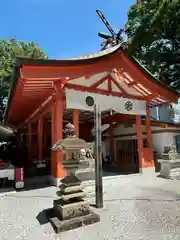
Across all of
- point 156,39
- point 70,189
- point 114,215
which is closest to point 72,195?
point 70,189

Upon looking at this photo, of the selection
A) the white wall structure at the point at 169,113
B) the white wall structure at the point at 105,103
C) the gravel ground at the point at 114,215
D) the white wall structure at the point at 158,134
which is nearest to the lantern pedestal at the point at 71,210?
the gravel ground at the point at 114,215

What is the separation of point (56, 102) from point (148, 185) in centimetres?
481

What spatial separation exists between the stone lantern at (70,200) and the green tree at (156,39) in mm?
10505

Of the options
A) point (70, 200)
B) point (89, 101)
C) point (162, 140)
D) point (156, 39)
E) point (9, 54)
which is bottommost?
point (70, 200)

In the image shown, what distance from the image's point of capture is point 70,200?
4305 mm

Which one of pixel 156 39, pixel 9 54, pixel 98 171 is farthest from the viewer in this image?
pixel 9 54

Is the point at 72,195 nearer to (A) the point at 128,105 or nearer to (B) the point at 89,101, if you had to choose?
(B) the point at 89,101

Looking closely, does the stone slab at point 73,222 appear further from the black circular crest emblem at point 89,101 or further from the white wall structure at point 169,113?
the white wall structure at point 169,113

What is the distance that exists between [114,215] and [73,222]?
3.47 ft

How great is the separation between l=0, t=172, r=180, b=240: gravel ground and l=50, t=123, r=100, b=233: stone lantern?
0.15 metres

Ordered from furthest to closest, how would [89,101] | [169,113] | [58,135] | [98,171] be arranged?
[169,113] → [89,101] → [58,135] → [98,171]

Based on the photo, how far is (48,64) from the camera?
270 inches

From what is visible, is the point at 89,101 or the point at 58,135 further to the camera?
the point at 89,101

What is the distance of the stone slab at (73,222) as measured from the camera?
375 cm
